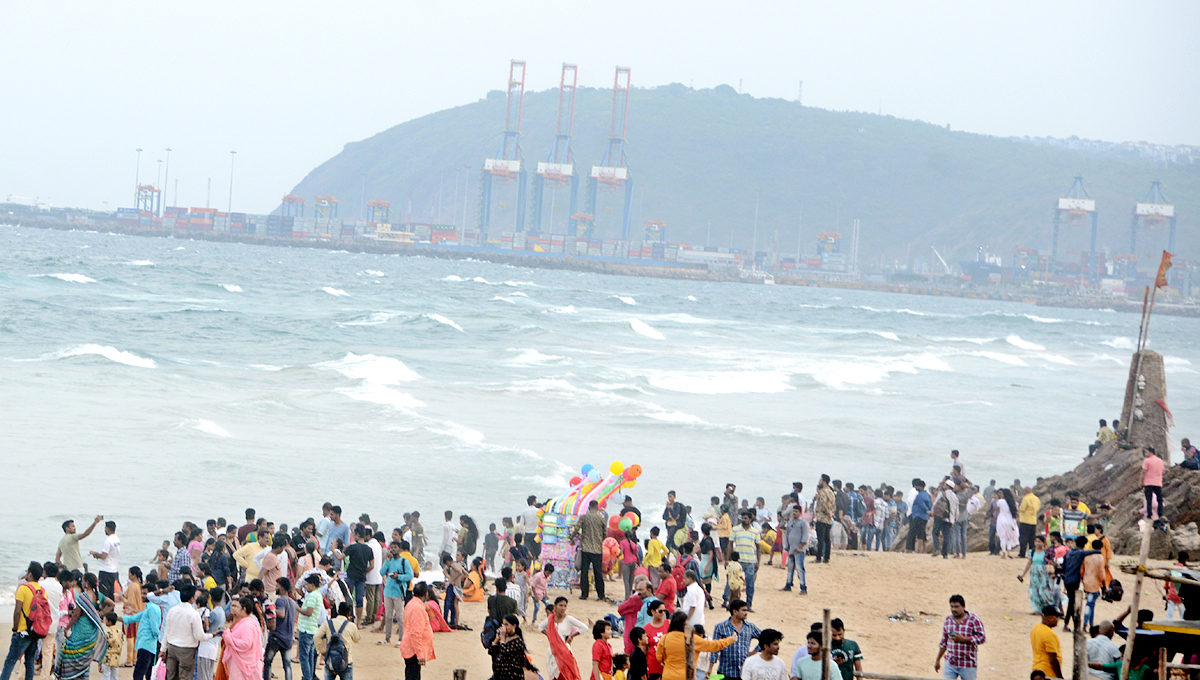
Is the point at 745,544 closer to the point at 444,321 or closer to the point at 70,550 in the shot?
the point at 70,550

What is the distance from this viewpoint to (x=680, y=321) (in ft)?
230

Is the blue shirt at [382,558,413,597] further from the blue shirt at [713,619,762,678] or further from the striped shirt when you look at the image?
the blue shirt at [713,619,762,678]

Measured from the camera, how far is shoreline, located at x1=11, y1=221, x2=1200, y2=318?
488ft

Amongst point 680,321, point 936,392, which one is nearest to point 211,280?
point 680,321

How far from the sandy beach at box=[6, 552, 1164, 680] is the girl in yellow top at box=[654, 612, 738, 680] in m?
2.49

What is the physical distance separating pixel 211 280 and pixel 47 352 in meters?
42.3

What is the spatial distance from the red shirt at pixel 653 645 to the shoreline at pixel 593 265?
142m

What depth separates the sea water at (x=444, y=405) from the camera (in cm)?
1903

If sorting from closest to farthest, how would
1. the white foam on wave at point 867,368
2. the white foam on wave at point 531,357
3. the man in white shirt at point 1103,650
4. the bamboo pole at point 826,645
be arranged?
the bamboo pole at point 826,645 → the man in white shirt at point 1103,650 → the white foam on wave at point 531,357 → the white foam on wave at point 867,368

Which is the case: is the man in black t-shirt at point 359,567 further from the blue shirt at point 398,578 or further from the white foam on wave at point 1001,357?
the white foam on wave at point 1001,357

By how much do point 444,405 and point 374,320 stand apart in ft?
85.2

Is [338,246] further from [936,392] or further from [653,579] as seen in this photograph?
[653,579]

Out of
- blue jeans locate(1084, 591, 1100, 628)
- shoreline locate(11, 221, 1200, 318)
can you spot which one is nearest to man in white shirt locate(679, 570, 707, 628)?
blue jeans locate(1084, 591, 1100, 628)

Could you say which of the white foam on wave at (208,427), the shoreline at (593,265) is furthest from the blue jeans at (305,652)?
the shoreline at (593,265)
